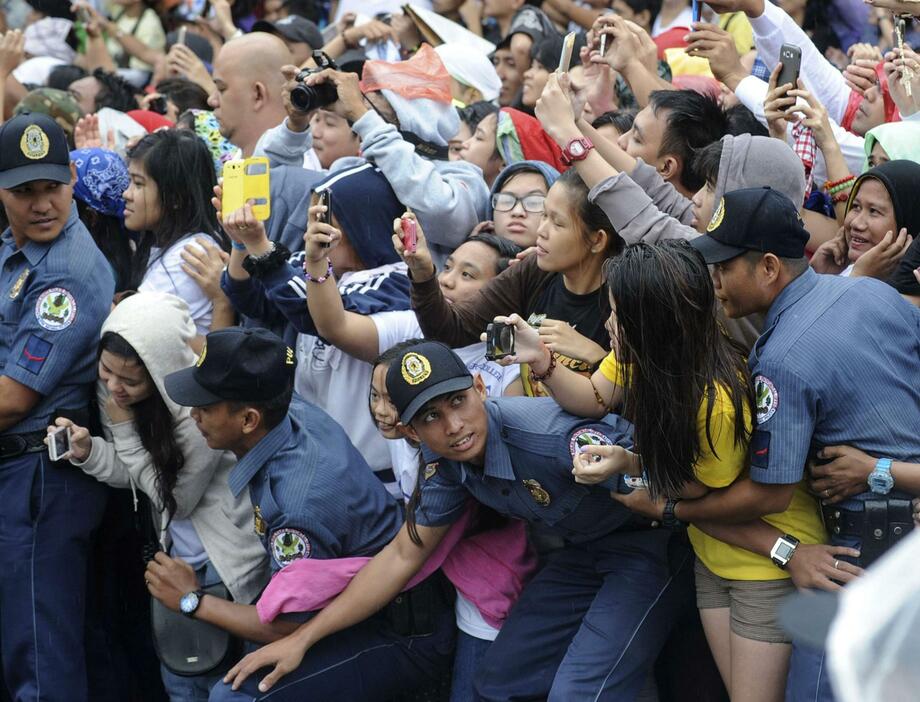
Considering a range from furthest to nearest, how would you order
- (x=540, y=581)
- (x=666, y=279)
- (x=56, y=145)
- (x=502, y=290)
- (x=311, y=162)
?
(x=311, y=162) < (x=56, y=145) < (x=502, y=290) < (x=540, y=581) < (x=666, y=279)

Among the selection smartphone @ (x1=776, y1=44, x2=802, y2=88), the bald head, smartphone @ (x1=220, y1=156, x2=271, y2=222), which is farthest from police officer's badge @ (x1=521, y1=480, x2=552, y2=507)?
the bald head

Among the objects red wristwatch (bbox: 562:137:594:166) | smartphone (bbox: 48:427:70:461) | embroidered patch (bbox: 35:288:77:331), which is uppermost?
red wristwatch (bbox: 562:137:594:166)

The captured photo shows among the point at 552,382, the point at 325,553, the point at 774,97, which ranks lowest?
the point at 325,553

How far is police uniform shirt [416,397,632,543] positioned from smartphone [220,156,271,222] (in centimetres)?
118

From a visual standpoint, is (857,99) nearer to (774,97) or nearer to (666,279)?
(774,97)

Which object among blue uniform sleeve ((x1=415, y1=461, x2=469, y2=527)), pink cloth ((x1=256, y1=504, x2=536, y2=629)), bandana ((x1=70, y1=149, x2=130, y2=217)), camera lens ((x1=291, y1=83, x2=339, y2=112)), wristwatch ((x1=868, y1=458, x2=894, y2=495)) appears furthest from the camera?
bandana ((x1=70, y1=149, x2=130, y2=217))

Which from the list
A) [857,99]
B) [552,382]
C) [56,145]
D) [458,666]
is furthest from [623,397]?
[56,145]

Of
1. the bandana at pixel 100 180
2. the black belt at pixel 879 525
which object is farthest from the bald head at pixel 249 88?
the black belt at pixel 879 525

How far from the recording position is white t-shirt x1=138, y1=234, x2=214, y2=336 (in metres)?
4.89

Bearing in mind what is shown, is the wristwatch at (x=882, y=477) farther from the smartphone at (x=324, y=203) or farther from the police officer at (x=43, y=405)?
the police officer at (x=43, y=405)

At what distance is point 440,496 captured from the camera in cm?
383

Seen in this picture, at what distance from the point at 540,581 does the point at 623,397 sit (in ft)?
2.24

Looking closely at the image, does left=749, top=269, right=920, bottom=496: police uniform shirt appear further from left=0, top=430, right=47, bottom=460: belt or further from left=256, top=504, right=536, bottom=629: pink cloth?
left=0, top=430, right=47, bottom=460: belt

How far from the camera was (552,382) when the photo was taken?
11.7 ft
